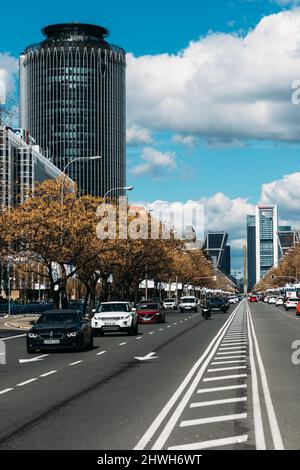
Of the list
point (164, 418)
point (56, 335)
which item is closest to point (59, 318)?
point (56, 335)

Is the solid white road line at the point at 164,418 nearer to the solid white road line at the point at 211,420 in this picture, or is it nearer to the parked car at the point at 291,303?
the solid white road line at the point at 211,420

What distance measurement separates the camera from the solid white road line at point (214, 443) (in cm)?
936

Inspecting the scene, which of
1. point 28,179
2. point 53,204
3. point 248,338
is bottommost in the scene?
point 248,338

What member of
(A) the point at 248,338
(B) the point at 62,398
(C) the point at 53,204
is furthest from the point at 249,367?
(C) the point at 53,204

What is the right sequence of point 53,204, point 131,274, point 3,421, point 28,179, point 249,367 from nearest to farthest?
point 3,421, point 249,367, point 53,204, point 131,274, point 28,179

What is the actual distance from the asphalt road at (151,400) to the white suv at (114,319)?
451 inches

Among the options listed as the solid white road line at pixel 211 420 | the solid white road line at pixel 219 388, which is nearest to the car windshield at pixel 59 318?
the solid white road line at pixel 219 388

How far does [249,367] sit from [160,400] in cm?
641

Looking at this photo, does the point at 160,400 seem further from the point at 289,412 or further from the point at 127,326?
the point at 127,326

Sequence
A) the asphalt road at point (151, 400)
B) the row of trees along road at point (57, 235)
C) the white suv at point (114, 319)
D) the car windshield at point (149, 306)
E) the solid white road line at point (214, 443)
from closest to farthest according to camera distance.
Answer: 1. the solid white road line at point (214, 443)
2. the asphalt road at point (151, 400)
3. the white suv at point (114, 319)
4. the row of trees along road at point (57, 235)
5. the car windshield at point (149, 306)

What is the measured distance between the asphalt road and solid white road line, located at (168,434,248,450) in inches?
0.4

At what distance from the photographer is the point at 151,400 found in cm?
1404
